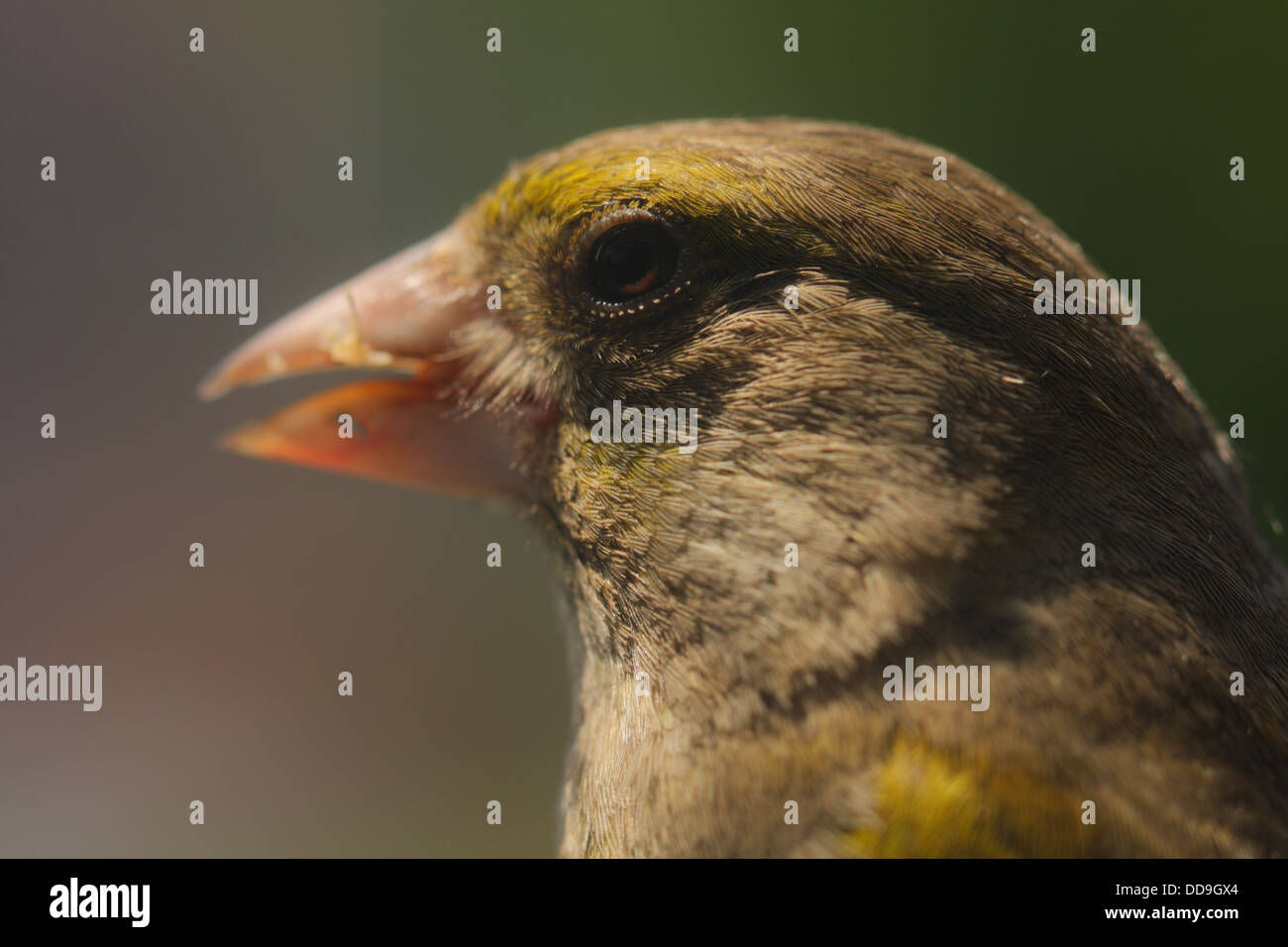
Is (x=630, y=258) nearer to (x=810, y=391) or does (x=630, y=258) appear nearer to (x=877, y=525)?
(x=810, y=391)

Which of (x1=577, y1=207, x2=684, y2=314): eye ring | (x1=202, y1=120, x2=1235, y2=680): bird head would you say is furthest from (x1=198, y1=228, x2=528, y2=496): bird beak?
(x1=577, y1=207, x2=684, y2=314): eye ring

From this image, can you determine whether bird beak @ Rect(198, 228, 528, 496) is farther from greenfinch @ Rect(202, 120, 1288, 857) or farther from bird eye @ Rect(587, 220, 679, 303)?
bird eye @ Rect(587, 220, 679, 303)

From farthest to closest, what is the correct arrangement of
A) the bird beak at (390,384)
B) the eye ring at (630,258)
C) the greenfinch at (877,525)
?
the bird beak at (390,384) → the eye ring at (630,258) → the greenfinch at (877,525)

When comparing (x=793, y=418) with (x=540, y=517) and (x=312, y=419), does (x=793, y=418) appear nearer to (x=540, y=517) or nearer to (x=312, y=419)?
(x=540, y=517)

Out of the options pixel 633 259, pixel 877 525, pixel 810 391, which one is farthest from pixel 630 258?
pixel 877 525

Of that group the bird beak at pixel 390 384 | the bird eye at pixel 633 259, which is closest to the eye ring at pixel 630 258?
the bird eye at pixel 633 259

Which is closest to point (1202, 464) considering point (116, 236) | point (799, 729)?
point (799, 729)

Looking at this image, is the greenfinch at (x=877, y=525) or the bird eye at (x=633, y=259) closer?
the greenfinch at (x=877, y=525)

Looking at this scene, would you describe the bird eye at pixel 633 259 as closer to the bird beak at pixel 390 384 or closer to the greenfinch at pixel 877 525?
the greenfinch at pixel 877 525
